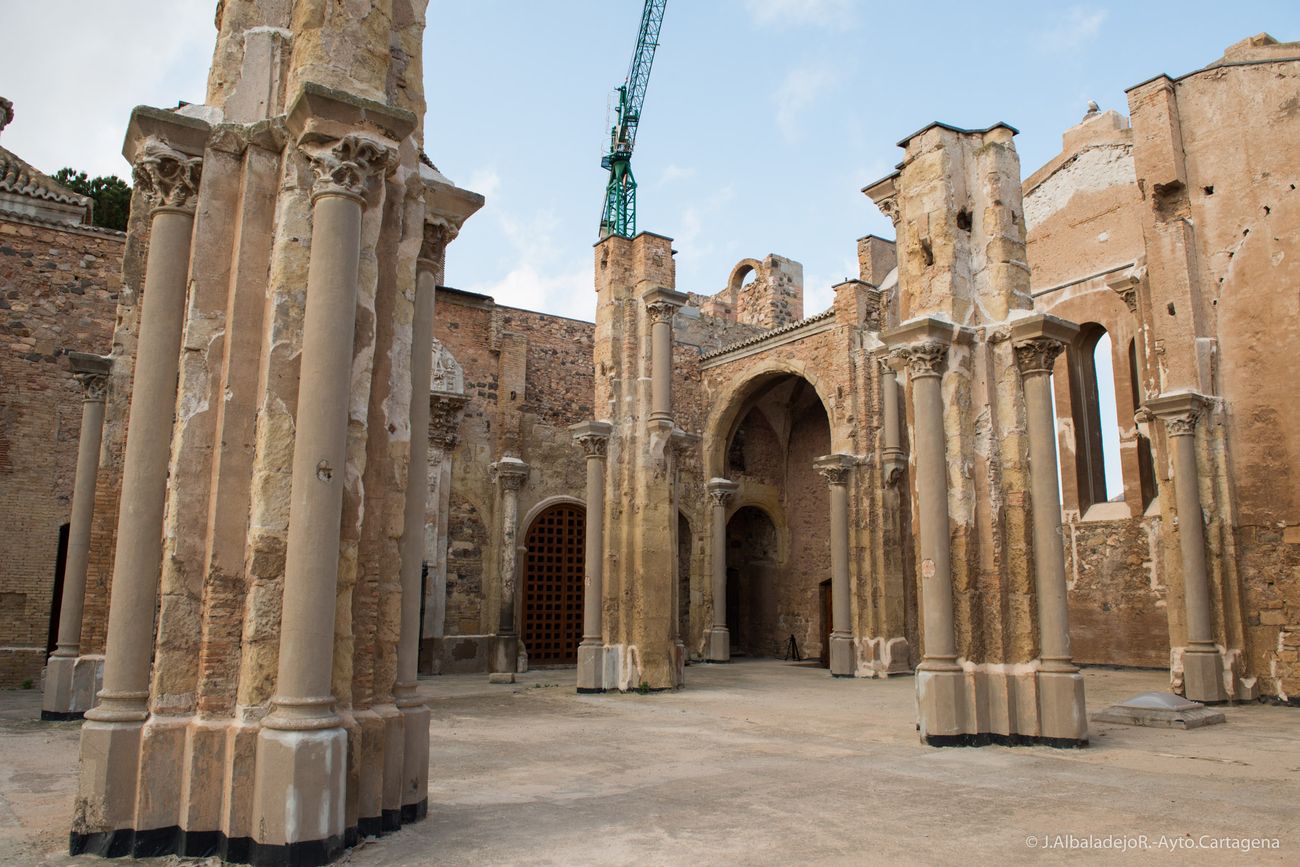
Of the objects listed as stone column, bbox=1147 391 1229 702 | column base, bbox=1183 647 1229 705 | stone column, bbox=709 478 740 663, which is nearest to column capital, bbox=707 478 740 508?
stone column, bbox=709 478 740 663

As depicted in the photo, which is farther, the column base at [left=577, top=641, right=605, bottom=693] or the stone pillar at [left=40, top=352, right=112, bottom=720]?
the column base at [left=577, top=641, right=605, bottom=693]

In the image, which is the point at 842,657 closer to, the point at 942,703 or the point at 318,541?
the point at 942,703

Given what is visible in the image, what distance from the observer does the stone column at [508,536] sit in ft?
55.4

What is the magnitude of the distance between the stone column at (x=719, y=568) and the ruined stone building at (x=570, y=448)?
0.10 m

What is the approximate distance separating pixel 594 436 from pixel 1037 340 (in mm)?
6975

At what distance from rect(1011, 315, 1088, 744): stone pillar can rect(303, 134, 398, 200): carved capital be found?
596 centimetres

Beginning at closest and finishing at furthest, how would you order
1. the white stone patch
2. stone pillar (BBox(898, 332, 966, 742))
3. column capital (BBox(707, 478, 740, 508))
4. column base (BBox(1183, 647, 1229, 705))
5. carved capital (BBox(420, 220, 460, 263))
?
carved capital (BBox(420, 220, 460, 263)) < stone pillar (BBox(898, 332, 966, 742)) < column base (BBox(1183, 647, 1229, 705)) < the white stone patch < column capital (BBox(707, 478, 740, 508))

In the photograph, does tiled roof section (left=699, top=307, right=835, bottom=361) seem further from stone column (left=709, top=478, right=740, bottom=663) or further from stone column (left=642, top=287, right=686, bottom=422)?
stone column (left=642, top=287, right=686, bottom=422)

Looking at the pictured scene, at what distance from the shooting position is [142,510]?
14.9 feet

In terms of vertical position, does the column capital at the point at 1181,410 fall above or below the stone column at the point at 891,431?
below

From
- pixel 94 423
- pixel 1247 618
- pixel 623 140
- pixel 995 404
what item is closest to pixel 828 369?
pixel 1247 618

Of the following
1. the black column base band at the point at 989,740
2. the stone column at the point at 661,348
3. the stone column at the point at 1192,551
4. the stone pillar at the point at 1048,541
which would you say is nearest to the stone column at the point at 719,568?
the stone column at the point at 661,348

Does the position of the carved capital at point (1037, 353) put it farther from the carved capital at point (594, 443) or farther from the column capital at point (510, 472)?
the column capital at point (510, 472)

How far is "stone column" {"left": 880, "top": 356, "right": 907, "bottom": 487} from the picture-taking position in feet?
55.6
